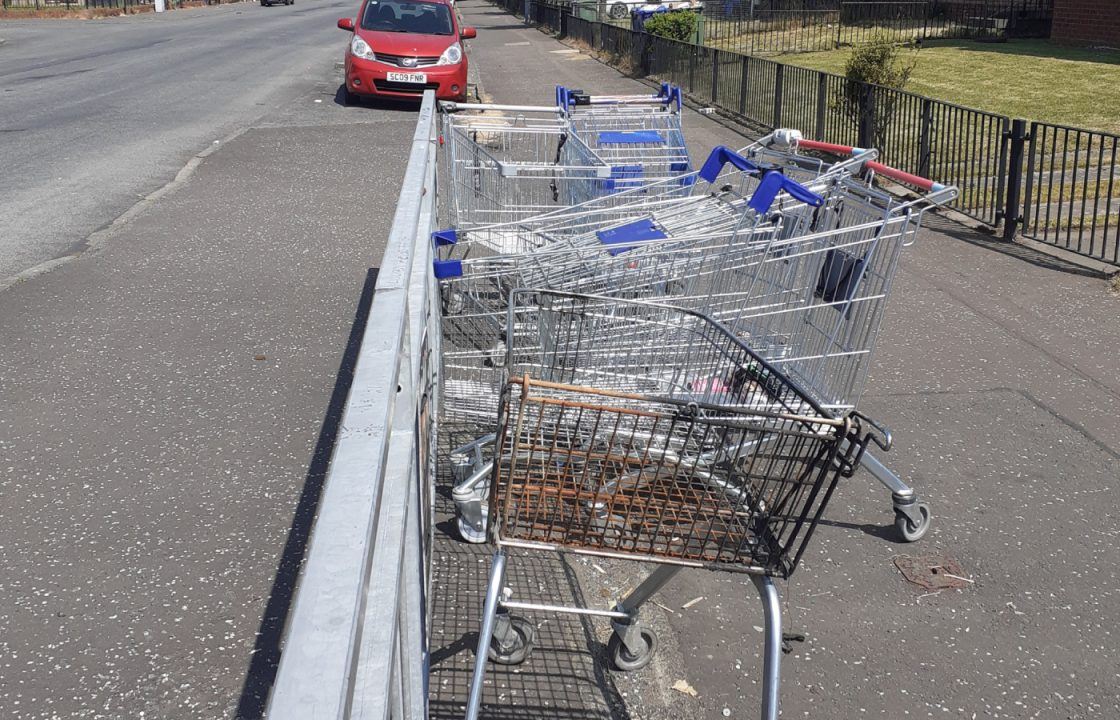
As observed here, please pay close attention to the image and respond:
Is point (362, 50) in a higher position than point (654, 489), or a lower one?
higher

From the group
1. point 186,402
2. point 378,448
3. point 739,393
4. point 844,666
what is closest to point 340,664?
point 378,448

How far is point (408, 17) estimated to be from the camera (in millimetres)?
18141

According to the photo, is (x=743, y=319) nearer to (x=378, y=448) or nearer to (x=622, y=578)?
(x=622, y=578)

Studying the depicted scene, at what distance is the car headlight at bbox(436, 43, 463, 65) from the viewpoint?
54.4 ft

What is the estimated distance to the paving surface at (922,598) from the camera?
3.33 meters

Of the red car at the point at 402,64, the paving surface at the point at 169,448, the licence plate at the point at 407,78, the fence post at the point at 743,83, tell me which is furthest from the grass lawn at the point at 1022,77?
the paving surface at the point at 169,448

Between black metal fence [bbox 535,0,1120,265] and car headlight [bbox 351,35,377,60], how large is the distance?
17.5 feet

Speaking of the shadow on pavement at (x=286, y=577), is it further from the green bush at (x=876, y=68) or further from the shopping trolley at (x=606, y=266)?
the green bush at (x=876, y=68)

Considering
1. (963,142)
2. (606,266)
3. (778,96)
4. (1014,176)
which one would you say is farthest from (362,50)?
(606,266)

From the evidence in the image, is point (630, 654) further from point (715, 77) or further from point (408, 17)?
point (408, 17)

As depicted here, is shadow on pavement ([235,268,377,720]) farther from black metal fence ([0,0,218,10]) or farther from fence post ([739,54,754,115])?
black metal fence ([0,0,218,10])

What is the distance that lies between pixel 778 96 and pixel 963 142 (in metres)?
2.51

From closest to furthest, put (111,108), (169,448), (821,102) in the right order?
(169,448), (821,102), (111,108)

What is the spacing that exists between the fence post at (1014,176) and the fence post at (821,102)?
3653 mm
